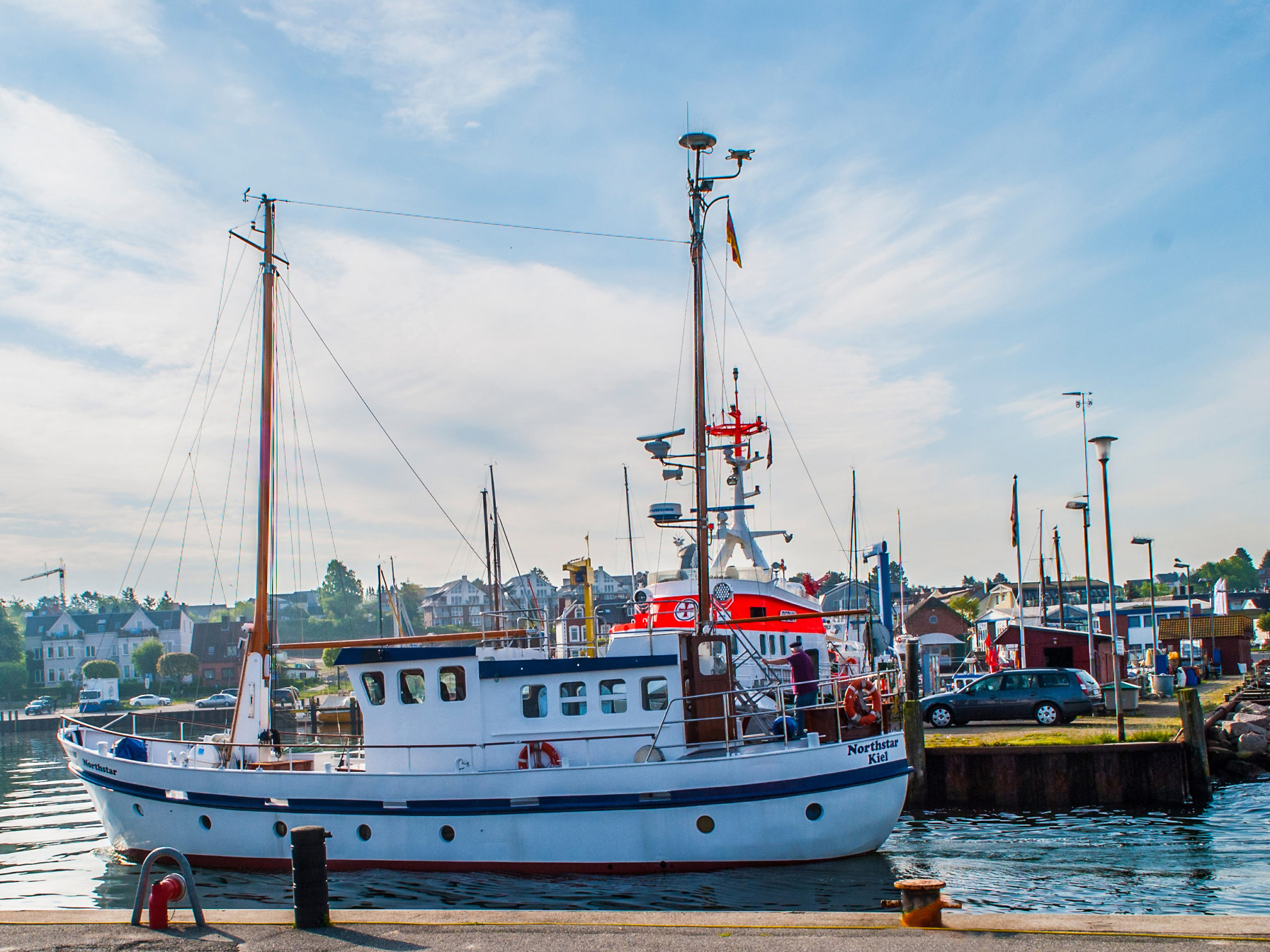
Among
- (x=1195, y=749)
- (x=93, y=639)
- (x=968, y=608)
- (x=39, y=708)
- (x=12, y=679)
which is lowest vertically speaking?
(x=39, y=708)

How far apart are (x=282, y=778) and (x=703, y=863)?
7355 mm

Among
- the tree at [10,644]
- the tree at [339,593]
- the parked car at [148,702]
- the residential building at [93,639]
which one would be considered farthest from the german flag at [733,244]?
the tree at [339,593]

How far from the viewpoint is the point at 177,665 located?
273 feet

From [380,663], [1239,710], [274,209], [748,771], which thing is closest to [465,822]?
[380,663]

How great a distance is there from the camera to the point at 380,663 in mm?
17391

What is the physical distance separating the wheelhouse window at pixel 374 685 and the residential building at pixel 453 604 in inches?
4636

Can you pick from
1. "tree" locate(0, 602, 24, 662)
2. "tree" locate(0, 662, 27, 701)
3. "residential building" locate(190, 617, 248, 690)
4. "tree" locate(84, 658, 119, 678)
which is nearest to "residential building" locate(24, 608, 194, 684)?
"tree" locate(0, 602, 24, 662)

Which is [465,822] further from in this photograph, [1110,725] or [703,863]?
[1110,725]

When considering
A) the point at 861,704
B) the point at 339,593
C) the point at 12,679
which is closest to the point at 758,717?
the point at 861,704

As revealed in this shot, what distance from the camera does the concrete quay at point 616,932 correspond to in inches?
325

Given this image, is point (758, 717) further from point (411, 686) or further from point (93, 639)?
point (93, 639)

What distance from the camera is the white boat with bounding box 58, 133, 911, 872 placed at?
15.4 m

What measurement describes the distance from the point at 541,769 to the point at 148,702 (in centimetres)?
6717

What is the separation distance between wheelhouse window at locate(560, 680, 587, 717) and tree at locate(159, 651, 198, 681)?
3021 inches
